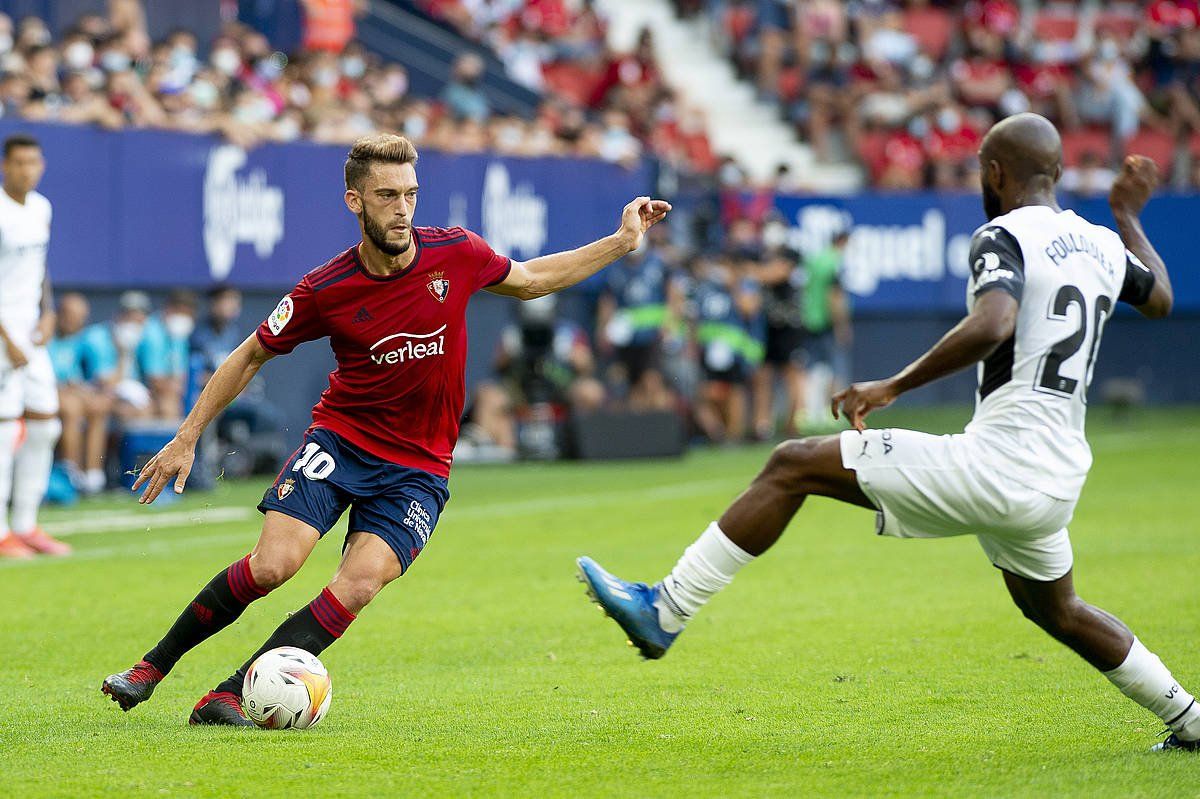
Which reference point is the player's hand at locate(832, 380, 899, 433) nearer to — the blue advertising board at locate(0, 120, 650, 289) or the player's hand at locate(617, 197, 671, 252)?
the player's hand at locate(617, 197, 671, 252)

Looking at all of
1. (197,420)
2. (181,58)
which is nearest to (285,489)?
(197,420)

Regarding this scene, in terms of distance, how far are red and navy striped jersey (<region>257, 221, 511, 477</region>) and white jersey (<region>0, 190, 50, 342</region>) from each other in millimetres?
5224

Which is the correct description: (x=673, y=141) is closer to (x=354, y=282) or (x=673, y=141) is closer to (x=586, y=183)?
(x=586, y=183)

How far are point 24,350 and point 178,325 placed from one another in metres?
5.11

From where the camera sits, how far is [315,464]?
6211 millimetres

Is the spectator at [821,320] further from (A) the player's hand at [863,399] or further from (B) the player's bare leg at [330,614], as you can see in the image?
(A) the player's hand at [863,399]

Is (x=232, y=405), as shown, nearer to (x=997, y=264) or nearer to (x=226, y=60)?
(x=226, y=60)

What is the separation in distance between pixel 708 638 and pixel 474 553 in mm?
3591

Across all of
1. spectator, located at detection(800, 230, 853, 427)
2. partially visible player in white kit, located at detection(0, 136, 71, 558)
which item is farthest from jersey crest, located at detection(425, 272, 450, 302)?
spectator, located at detection(800, 230, 853, 427)

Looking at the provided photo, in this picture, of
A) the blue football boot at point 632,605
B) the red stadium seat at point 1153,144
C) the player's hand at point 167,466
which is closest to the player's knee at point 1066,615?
the blue football boot at point 632,605

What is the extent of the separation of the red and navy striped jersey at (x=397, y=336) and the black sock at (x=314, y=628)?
0.59m

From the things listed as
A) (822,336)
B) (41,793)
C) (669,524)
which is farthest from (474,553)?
(822,336)

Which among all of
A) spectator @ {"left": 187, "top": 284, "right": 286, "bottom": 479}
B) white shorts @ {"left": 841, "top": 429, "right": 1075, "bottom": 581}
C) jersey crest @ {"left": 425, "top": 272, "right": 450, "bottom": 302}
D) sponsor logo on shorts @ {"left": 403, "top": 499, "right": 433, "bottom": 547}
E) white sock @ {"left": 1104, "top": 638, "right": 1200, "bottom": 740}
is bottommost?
spectator @ {"left": 187, "top": 284, "right": 286, "bottom": 479}

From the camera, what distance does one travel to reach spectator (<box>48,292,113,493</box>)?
15.0m
